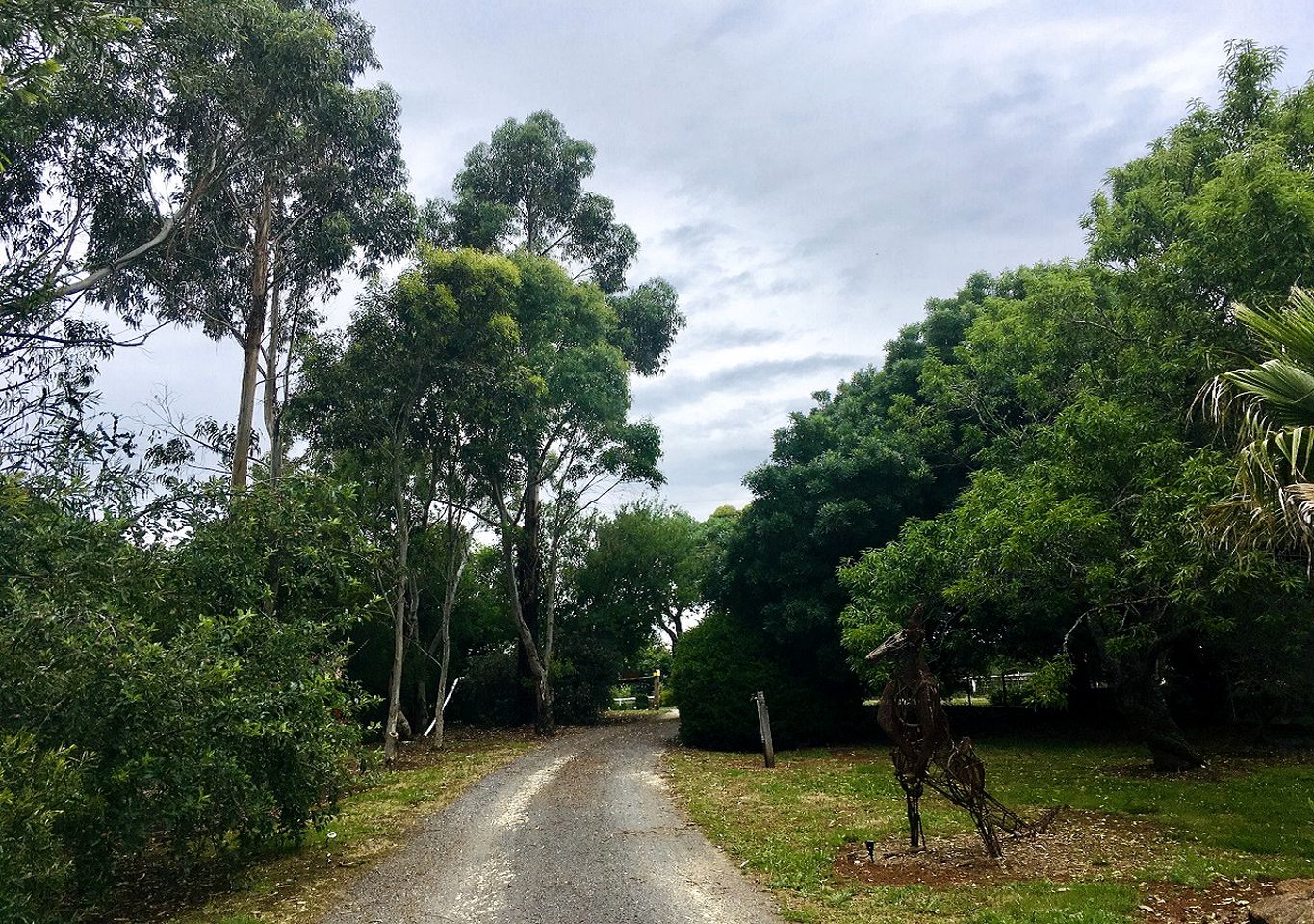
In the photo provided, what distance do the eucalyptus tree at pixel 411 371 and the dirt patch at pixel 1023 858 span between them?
1154 centimetres

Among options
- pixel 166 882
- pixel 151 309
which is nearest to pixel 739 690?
pixel 166 882

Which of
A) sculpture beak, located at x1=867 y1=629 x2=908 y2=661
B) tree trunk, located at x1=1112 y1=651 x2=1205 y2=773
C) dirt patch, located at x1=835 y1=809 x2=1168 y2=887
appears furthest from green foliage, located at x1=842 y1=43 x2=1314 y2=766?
sculpture beak, located at x1=867 y1=629 x2=908 y2=661

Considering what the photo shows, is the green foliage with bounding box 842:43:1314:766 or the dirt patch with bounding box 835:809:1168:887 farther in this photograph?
the green foliage with bounding box 842:43:1314:766

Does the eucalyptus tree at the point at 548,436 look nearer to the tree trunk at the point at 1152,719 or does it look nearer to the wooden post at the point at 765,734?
the wooden post at the point at 765,734

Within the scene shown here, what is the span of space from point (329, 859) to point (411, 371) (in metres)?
10.2

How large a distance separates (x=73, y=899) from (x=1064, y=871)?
934cm

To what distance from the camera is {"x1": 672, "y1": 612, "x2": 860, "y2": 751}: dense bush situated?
17.8 metres

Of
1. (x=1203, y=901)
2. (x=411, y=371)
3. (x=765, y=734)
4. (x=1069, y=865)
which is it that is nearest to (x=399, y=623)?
(x=411, y=371)

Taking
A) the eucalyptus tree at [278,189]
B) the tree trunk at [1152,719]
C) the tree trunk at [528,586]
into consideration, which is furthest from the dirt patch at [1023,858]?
the tree trunk at [528,586]

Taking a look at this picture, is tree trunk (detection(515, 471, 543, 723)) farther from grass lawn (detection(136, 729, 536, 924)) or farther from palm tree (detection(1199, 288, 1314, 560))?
palm tree (detection(1199, 288, 1314, 560))

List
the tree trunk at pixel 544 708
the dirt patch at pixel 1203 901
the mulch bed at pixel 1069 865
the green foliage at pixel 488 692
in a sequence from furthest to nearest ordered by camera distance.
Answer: the green foliage at pixel 488 692 → the tree trunk at pixel 544 708 → the mulch bed at pixel 1069 865 → the dirt patch at pixel 1203 901

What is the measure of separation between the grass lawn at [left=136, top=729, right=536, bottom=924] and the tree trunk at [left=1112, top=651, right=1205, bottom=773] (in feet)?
36.6

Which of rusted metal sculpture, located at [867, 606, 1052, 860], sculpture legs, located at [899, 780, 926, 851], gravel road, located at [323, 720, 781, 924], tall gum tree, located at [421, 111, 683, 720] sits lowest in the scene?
gravel road, located at [323, 720, 781, 924]

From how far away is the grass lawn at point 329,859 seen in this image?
7.39 metres
